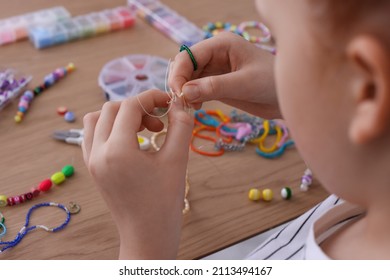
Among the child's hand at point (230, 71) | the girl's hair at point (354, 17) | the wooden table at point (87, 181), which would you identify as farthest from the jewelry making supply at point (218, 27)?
the girl's hair at point (354, 17)

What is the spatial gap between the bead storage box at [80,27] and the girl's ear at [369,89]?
857 mm

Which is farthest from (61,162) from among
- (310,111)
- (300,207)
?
(310,111)

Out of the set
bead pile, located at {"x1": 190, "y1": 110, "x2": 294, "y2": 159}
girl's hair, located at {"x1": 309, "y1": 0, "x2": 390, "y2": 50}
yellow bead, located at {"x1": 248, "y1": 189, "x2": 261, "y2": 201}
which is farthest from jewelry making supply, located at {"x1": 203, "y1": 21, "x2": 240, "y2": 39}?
girl's hair, located at {"x1": 309, "y1": 0, "x2": 390, "y2": 50}

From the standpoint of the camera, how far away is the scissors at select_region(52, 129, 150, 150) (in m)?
0.88

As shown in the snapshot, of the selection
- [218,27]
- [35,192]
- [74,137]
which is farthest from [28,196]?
[218,27]

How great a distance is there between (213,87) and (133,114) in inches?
5.0

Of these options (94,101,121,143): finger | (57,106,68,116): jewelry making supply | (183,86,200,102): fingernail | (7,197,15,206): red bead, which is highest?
(183,86,200,102): fingernail

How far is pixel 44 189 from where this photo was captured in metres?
0.79

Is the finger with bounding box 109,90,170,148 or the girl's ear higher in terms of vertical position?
the girl's ear

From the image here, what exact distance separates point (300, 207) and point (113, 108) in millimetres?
339

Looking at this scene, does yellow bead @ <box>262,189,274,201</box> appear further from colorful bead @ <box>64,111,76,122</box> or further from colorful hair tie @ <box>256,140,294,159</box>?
colorful bead @ <box>64,111,76,122</box>

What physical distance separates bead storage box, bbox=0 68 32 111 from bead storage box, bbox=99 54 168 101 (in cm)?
16

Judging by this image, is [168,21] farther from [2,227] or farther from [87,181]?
[2,227]

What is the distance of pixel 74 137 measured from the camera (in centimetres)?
88
